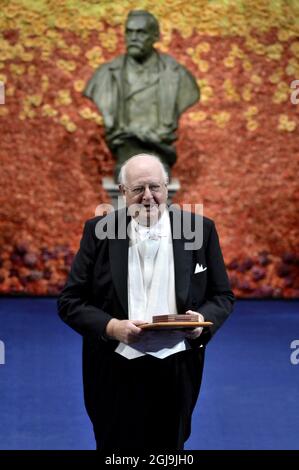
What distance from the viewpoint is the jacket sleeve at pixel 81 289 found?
11.0 ft

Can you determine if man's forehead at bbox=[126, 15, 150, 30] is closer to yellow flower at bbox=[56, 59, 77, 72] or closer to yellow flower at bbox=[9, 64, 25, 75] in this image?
yellow flower at bbox=[56, 59, 77, 72]

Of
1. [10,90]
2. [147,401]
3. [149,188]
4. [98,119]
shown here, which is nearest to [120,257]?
[149,188]

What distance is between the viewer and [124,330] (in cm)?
319

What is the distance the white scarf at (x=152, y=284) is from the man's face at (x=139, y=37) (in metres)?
4.88

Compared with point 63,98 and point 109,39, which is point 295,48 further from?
point 63,98

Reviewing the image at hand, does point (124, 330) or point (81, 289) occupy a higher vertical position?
point (81, 289)

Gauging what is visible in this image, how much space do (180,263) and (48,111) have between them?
5918 millimetres

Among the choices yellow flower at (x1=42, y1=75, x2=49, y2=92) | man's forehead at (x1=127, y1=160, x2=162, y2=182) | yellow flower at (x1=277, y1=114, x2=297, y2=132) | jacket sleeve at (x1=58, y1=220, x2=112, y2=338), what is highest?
yellow flower at (x1=42, y1=75, x2=49, y2=92)

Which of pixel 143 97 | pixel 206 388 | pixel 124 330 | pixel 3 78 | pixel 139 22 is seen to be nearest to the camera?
pixel 124 330

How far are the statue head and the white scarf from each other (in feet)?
16.0

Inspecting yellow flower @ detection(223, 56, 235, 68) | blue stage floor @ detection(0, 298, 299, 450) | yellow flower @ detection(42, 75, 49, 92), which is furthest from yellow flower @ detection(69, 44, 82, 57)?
blue stage floor @ detection(0, 298, 299, 450)

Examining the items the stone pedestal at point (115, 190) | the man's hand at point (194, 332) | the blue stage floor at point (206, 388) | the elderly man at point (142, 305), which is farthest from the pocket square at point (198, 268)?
the stone pedestal at point (115, 190)

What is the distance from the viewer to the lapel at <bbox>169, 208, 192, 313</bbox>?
3.30 m

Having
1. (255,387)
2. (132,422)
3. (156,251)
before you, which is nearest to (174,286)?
(156,251)
